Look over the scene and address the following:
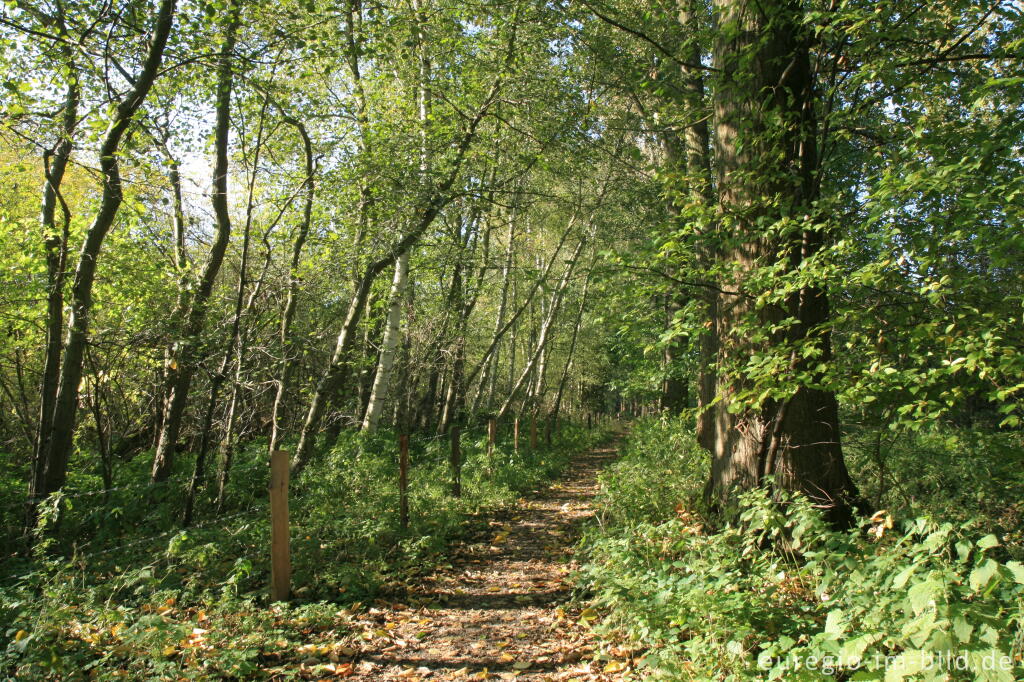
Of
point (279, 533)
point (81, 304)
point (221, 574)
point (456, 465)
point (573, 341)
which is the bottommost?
point (221, 574)

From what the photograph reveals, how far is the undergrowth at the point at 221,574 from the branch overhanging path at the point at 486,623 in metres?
0.28

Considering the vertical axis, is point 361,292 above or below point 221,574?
above

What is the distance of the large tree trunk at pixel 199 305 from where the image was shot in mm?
7133

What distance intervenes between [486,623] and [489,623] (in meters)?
0.03

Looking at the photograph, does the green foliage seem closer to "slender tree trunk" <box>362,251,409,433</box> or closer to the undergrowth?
the undergrowth

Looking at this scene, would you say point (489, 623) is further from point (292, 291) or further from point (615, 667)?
point (292, 291)

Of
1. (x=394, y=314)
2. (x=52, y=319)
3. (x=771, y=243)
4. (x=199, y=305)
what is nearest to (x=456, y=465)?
(x=394, y=314)

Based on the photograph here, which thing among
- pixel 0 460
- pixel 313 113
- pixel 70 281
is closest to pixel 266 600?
pixel 70 281

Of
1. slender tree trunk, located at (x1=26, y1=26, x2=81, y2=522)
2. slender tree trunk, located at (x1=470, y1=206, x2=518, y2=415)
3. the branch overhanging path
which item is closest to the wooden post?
the branch overhanging path

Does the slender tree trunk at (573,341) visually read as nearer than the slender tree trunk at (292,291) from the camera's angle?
No

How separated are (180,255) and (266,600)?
5.93m

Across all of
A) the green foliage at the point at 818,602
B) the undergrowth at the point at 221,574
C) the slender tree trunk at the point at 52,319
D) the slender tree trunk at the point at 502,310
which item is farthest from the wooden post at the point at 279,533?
the slender tree trunk at the point at 502,310

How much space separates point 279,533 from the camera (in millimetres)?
5129

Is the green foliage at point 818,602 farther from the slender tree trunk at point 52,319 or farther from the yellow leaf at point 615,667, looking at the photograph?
the slender tree trunk at point 52,319
